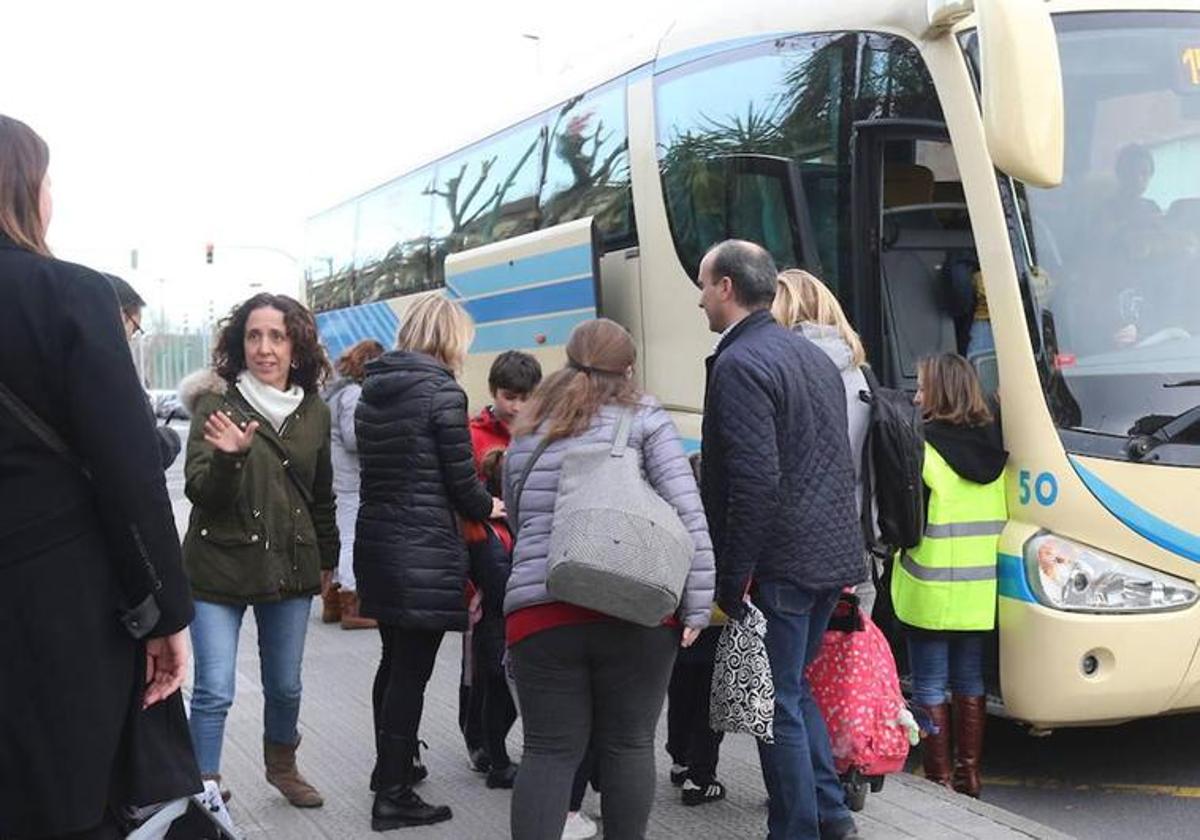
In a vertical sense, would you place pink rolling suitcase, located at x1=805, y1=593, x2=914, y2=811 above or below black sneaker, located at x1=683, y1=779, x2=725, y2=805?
above

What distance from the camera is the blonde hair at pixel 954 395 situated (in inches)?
210

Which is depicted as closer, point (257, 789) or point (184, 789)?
point (184, 789)

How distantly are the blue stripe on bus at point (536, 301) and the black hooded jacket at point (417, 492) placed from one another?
10.3 feet

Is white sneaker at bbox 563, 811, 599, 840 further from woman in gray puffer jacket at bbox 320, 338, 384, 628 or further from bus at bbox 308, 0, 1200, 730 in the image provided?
woman in gray puffer jacket at bbox 320, 338, 384, 628

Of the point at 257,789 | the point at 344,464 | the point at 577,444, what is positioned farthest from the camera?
the point at 344,464

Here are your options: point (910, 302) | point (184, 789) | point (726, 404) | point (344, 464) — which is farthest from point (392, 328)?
point (184, 789)

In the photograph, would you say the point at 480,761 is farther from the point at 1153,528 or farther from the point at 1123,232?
the point at 1123,232

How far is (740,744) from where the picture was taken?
5844 mm

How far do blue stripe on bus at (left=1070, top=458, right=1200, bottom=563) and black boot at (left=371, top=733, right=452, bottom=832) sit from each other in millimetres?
2804

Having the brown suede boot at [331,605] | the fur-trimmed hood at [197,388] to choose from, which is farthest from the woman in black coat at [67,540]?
the brown suede boot at [331,605]

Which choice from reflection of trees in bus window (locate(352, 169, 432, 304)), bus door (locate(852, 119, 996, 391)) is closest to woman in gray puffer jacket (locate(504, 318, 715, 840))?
bus door (locate(852, 119, 996, 391))

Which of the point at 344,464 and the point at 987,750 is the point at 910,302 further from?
the point at 344,464

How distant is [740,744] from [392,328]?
715 centimetres

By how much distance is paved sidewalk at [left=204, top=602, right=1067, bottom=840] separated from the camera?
470 cm
